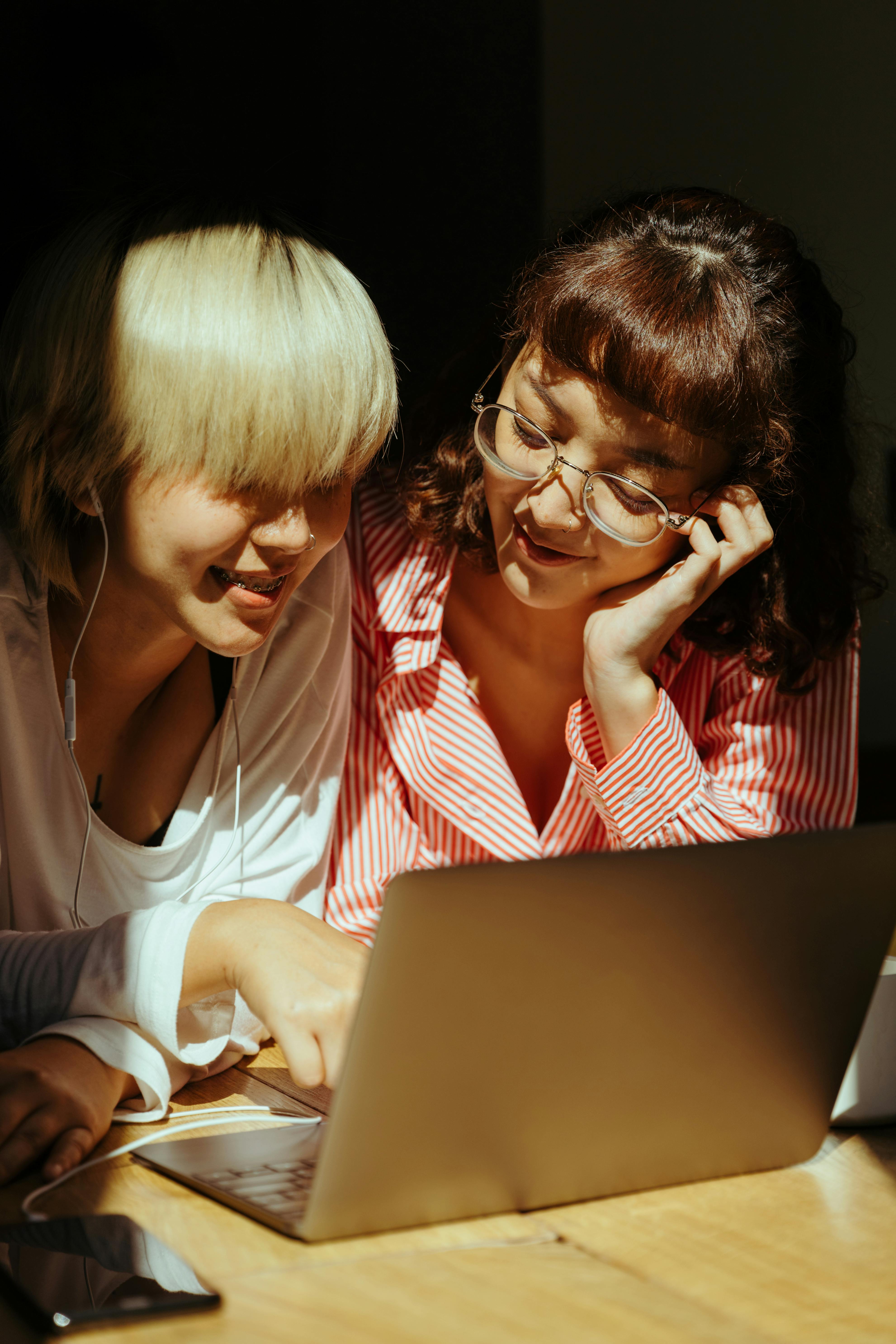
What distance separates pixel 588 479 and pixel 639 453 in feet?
0.19

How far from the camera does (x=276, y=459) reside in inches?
44.1

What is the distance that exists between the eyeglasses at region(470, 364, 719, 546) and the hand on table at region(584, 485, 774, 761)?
72 mm

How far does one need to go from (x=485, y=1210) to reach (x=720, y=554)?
92 centimetres

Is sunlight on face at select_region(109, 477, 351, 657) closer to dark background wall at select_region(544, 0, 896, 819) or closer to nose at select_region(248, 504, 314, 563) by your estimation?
nose at select_region(248, 504, 314, 563)

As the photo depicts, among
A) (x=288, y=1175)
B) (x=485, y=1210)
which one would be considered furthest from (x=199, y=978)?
(x=485, y=1210)

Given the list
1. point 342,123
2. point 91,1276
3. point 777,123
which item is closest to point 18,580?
point 91,1276

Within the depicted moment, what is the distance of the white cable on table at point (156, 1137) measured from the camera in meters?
0.81

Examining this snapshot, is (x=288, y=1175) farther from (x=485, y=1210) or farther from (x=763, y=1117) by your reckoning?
(x=763, y=1117)

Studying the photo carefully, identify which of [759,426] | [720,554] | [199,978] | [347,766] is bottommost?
[347,766]

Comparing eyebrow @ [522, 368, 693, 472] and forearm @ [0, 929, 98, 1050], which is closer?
forearm @ [0, 929, 98, 1050]

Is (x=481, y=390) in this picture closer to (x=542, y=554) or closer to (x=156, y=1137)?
A: (x=542, y=554)

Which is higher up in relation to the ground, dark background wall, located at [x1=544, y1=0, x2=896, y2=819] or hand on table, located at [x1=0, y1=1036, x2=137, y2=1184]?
dark background wall, located at [x1=544, y1=0, x2=896, y2=819]

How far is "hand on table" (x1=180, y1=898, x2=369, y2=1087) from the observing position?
0.91 metres

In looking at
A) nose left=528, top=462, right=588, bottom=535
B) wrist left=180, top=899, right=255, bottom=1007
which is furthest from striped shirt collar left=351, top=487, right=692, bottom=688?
wrist left=180, top=899, right=255, bottom=1007
